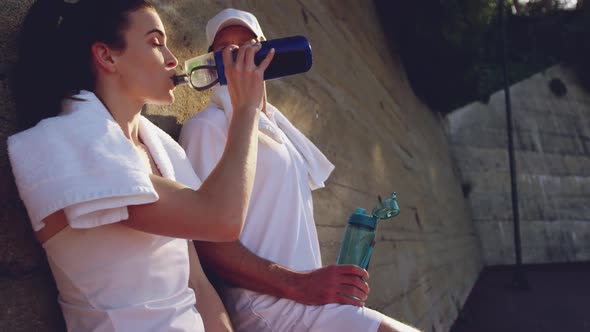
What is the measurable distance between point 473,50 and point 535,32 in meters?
7.58

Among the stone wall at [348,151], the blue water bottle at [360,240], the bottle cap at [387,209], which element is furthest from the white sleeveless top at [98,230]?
the bottle cap at [387,209]

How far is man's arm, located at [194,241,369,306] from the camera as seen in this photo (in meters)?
1.65

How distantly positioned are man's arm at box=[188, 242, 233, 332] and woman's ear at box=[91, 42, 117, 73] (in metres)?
0.56

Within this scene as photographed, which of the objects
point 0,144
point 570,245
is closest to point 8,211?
point 0,144

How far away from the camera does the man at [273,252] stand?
1648 millimetres

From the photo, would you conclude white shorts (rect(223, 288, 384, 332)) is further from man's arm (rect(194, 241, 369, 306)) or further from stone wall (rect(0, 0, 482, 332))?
stone wall (rect(0, 0, 482, 332))

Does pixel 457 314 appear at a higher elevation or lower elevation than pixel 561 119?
lower

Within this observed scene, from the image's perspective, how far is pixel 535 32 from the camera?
1823cm

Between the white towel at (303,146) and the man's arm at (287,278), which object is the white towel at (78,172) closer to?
the man's arm at (287,278)

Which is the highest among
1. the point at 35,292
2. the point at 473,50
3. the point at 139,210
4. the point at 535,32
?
the point at 535,32

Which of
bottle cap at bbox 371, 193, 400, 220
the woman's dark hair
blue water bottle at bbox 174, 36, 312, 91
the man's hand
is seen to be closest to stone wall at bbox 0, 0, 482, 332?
the woman's dark hair

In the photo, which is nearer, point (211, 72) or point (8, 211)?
point (8, 211)

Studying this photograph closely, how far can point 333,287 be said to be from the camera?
5.39 feet

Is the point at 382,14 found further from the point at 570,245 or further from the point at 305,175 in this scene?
the point at 570,245
